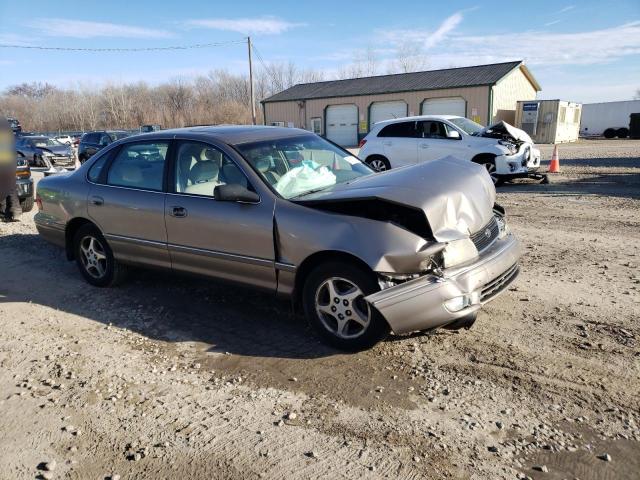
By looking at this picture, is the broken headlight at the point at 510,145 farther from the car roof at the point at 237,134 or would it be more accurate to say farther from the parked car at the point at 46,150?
the parked car at the point at 46,150

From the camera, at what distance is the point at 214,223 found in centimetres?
444

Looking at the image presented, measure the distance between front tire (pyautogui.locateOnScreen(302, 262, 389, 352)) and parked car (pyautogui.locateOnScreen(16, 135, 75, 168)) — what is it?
19.2 m

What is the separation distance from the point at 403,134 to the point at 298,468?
455 inches

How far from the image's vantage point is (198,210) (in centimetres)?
455

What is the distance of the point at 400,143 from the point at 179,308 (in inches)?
375

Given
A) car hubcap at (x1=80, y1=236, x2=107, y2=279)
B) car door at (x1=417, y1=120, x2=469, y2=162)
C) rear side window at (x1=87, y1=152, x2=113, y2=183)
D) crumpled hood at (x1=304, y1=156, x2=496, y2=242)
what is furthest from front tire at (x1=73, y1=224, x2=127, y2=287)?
car door at (x1=417, y1=120, x2=469, y2=162)

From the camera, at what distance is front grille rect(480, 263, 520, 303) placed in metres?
3.81

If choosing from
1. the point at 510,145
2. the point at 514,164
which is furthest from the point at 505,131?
the point at 514,164

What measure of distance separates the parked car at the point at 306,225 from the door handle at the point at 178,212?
0.05ft

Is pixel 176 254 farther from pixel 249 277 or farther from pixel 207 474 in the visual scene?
pixel 207 474

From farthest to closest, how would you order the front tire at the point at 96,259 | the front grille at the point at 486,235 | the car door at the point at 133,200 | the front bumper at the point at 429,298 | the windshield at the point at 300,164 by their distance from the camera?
the front tire at the point at 96,259 < the car door at the point at 133,200 < the windshield at the point at 300,164 < the front grille at the point at 486,235 < the front bumper at the point at 429,298

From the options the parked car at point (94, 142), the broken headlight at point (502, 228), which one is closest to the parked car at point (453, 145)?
the broken headlight at point (502, 228)

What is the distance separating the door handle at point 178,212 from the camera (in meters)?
4.64

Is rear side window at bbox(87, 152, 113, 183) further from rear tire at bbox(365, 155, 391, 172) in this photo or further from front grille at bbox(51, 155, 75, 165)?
front grille at bbox(51, 155, 75, 165)
